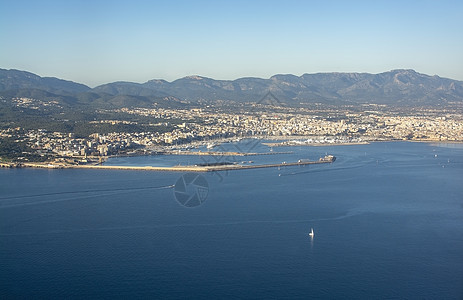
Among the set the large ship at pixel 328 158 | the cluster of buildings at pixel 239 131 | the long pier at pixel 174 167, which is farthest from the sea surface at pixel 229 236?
the cluster of buildings at pixel 239 131

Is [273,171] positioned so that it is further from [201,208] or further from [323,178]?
[201,208]

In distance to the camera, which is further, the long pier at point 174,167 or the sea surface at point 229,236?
the long pier at point 174,167

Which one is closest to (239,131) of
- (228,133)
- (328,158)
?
(228,133)

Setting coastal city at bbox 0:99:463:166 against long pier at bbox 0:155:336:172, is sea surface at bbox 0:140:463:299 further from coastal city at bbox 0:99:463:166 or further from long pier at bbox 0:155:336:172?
coastal city at bbox 0:99:463:166

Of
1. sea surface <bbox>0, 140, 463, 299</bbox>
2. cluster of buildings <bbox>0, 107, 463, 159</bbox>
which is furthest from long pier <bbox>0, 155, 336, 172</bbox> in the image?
cluster of buildings <bbox>0, 107, 463, 159</bbox>

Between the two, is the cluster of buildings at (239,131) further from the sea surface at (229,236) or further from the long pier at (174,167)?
the sea surface at (229,236)

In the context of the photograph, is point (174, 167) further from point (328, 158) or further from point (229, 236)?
point (229, 236)
